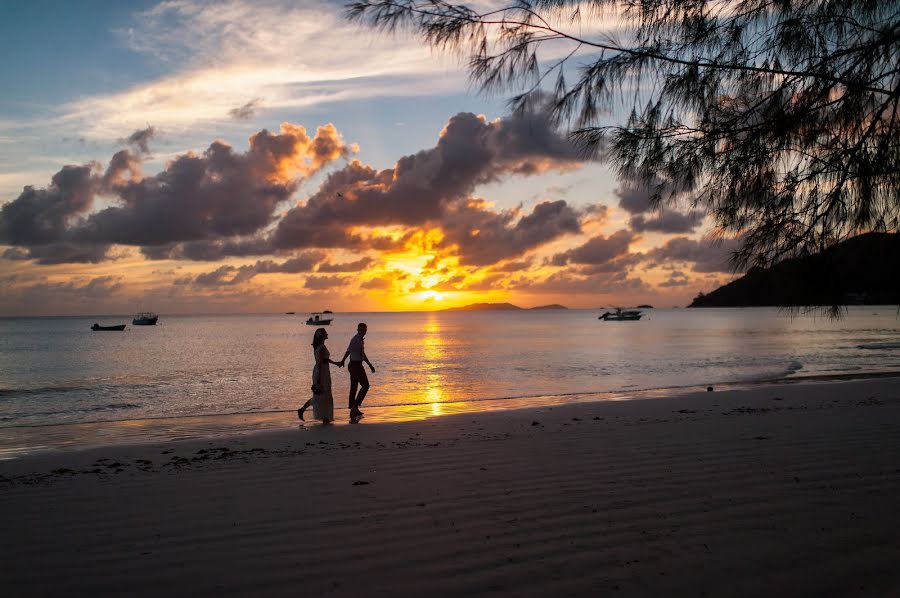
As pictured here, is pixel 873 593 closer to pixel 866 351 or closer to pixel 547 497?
pixel 547 497

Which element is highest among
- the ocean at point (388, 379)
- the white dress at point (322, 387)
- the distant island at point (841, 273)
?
the distant island at point (841, 273)

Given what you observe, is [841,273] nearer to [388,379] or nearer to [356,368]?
Answer: [356,368]

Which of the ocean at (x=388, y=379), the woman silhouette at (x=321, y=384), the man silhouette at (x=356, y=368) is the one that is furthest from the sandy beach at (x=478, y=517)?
the ocean at (x=388, y=379)

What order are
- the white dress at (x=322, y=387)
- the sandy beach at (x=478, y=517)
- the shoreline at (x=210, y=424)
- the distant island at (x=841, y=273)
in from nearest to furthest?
the sandy beach at (x=478, y=517), the distant island at (x=841, y=273), the shoreline at (x=210, y=424), the white dress at (x=322, y=387)

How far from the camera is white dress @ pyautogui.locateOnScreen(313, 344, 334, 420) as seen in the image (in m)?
12.7

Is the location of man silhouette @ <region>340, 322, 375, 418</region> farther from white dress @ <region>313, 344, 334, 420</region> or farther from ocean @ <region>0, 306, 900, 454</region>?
ocean @ <region>0, 306, 900, 454</region>

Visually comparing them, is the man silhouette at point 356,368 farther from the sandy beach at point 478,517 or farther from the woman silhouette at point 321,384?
the sandy beach at point 478,517

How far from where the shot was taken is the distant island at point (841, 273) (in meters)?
5.18

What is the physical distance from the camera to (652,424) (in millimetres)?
11172

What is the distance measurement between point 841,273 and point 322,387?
990 centimetres

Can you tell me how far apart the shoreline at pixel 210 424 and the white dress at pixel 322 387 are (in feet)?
1.26

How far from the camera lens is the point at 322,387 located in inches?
506

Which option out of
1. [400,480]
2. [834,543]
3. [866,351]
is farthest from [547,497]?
[866,351]

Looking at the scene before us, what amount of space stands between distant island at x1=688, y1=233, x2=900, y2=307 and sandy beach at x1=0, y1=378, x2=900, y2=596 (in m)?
1.89
